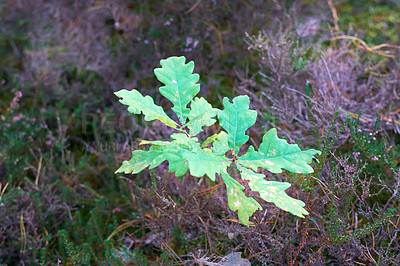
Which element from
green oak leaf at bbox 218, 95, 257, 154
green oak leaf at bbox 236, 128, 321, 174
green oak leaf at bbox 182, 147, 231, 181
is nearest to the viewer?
green oak leaf at bbox 182, 147, 231, 181

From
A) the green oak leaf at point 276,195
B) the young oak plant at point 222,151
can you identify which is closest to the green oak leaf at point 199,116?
the young oak plant at point 222,151

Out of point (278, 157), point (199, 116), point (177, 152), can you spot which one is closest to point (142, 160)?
point (177, 152)

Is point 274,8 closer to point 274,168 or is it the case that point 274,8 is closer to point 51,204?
point 274,168

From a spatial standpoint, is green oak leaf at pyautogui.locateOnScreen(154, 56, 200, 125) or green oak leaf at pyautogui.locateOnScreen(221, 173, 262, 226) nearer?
green oak leaf at pyautogui.locateOnScreen(221, 173, 262, 226)

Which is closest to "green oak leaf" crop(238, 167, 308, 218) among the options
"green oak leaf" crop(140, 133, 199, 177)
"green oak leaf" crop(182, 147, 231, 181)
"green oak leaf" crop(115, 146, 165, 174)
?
"green oak leaf" crop(182, 147, 231, 181)

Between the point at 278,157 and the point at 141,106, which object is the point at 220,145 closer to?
the point at 278,157

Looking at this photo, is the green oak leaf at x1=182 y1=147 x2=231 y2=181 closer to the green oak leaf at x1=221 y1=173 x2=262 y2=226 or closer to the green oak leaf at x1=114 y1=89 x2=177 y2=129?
the green oak leaf at x1=221 y1=173 x2=262 y2=226
